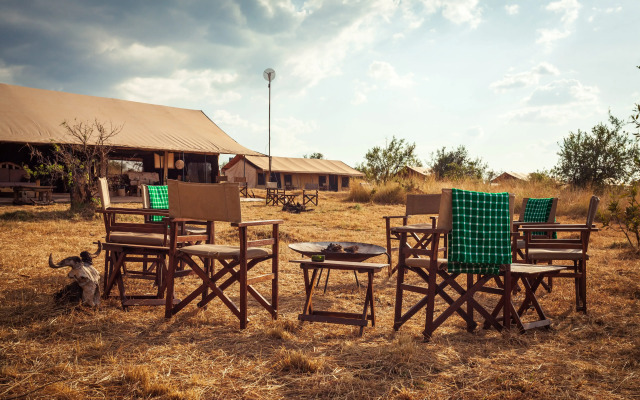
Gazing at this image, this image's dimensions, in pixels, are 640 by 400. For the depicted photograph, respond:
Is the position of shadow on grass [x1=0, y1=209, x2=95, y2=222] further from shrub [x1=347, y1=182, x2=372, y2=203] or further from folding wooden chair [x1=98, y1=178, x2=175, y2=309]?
shrub [x1=347, y1=182, x2=372, y2=203]

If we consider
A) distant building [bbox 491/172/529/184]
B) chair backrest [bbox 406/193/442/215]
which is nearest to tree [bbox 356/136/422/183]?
distant building [bbox 491/172/529/184]

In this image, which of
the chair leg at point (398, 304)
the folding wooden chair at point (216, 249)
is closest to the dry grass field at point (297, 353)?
the chair leg at point (398, 304)

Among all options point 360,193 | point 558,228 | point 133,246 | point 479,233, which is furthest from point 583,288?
point 360,193

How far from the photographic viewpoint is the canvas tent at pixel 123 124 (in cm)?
1430

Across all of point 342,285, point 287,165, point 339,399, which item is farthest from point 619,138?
point 287,165

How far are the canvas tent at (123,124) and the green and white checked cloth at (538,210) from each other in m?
12.7

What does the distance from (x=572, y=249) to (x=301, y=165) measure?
3052cm

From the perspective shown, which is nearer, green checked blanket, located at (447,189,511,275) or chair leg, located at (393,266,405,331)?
green checked blanket, located at (447,189,511,275)

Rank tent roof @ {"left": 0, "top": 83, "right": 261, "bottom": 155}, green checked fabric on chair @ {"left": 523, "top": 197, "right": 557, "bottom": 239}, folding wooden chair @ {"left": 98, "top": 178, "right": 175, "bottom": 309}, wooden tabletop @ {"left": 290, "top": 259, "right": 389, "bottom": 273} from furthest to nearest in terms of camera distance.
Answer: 1. tent roof @ {"left": 0, "top": 83, "right": 261, "bottom": 155}
2. green checked fabric on chair @ {"left": 523, "top": 197, "right": 557, "bottom": 239}
3. folding wooden chair @ {"left": 98, "top": 178, "right": 175, "bottom": 309}
4. wooden tabletop @ {"left": 290, "top": 259, "right": 389, "bottom": 273}

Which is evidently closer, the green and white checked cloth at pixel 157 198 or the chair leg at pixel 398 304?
the chair leg at pixel 398 304

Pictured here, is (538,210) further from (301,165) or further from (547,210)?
(301,165)

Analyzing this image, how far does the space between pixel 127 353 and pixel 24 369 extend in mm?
545

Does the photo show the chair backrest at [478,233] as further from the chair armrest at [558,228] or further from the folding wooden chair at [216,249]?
the folding wooden chair at [216,249]

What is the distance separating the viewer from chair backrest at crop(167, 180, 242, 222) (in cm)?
348
